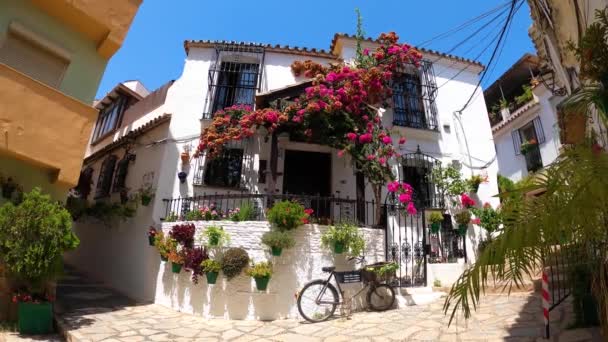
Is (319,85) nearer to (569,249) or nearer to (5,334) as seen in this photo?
(569,249)

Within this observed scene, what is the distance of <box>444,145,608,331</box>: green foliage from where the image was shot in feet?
8.37

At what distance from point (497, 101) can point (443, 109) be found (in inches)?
353

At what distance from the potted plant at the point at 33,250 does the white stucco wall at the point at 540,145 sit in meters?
13.7

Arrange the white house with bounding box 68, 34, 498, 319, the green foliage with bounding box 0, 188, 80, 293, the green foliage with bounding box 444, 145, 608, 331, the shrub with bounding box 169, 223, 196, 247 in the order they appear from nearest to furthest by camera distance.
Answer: the green foliage with bounding box 444, 145, 608, 331
the green foliage with bounding box 0, 188, 80, 293
the white house with bounding box 68, 34, 498, 319
the shrub with bounding box 169, 223, 196, 247

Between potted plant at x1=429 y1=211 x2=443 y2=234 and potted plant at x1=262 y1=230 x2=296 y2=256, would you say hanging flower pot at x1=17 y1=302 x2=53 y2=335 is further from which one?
potted plant at x1=429 y1=211 x2=443 y2=234

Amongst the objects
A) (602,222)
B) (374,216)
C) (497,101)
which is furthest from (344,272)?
(497,101)

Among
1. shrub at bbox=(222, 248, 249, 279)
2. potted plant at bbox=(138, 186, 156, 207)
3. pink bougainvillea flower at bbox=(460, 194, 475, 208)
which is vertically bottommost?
shrub at bbox=(222, 248, 249, 279)

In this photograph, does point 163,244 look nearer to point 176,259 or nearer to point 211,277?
point 176,259

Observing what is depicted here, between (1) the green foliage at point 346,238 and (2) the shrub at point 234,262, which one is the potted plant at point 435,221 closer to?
(1) the green foliage at point 346,238

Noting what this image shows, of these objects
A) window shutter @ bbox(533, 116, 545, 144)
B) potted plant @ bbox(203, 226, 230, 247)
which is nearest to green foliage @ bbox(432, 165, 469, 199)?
potted plant @ bbox(203, 226, 230, 247)

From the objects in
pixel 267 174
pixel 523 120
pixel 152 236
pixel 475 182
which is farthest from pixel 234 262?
pixel 523 120

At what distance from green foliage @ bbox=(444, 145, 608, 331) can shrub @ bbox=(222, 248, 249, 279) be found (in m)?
4.45

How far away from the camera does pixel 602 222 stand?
8.96 ft

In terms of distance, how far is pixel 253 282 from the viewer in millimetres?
6645
